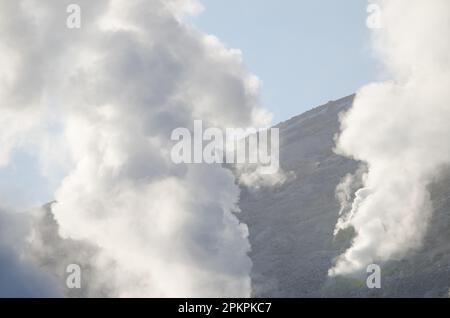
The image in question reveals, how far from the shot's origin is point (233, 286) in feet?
225

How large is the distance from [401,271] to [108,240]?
2994 cm

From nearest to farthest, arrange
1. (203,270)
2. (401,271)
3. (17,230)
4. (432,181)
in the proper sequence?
1. (203,270)
2. (401,271)
3. (17,230)
4. (432,181)

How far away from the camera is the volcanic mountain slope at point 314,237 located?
77438 millimetres

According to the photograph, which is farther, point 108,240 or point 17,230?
point 17,230

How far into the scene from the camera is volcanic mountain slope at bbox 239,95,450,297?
7744 centimetres

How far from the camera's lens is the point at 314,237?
307ft

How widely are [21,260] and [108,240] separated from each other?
10.8m
